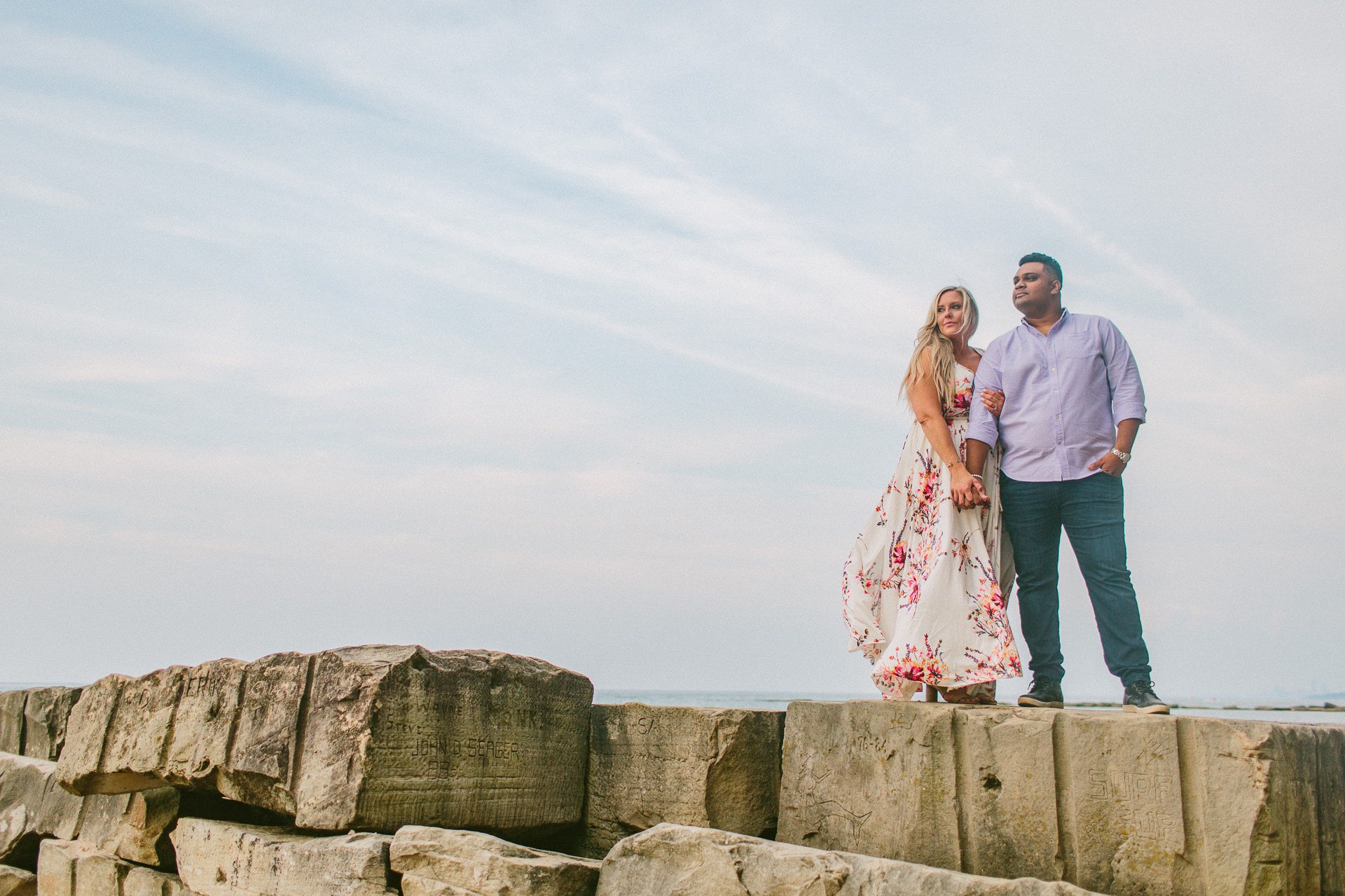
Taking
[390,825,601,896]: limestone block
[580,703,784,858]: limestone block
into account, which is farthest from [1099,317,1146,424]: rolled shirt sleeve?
[390,825,601,896]: limestone block

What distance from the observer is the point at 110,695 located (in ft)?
15.6

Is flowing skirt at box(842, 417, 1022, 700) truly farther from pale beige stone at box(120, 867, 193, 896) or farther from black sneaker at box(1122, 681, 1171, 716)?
pale beige stone at box(120, 867, 193, 896)

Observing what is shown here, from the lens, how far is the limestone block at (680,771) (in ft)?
12.1

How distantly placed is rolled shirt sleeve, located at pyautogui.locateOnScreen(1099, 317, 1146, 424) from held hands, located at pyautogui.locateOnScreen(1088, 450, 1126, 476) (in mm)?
162

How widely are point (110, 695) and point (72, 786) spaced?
1.43ft

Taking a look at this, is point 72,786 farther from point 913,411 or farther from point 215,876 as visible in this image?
point 913,411

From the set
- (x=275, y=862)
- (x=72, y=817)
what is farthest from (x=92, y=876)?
(x=275, y=862)

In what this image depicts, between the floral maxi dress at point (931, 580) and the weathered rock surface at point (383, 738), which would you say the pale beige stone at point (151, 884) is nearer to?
the weathered rock surface at point (383, 738)

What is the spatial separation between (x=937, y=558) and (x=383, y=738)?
204cm

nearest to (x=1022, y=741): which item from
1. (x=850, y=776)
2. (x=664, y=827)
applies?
(x=850, y=776)

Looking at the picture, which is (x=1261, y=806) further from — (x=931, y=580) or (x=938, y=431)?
(x=938, y=431)

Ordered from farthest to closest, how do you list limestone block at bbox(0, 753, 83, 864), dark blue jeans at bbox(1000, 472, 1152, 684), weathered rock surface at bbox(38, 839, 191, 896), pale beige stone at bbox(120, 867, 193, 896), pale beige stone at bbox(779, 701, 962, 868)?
limestone block at bbox(0, 753, 83, 864)
weathered rock surface at bbox(38, 839, 191, 896)
pale beige stone at bbox(120, 867, 193, 896)
dark blue jeans at bbox(1000, 472, 1152, 684)
pale beige stone at bbox(779, 701, 962, 868)

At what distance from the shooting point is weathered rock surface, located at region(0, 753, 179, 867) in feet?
15.0

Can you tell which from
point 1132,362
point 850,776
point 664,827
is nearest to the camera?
point 664,827
